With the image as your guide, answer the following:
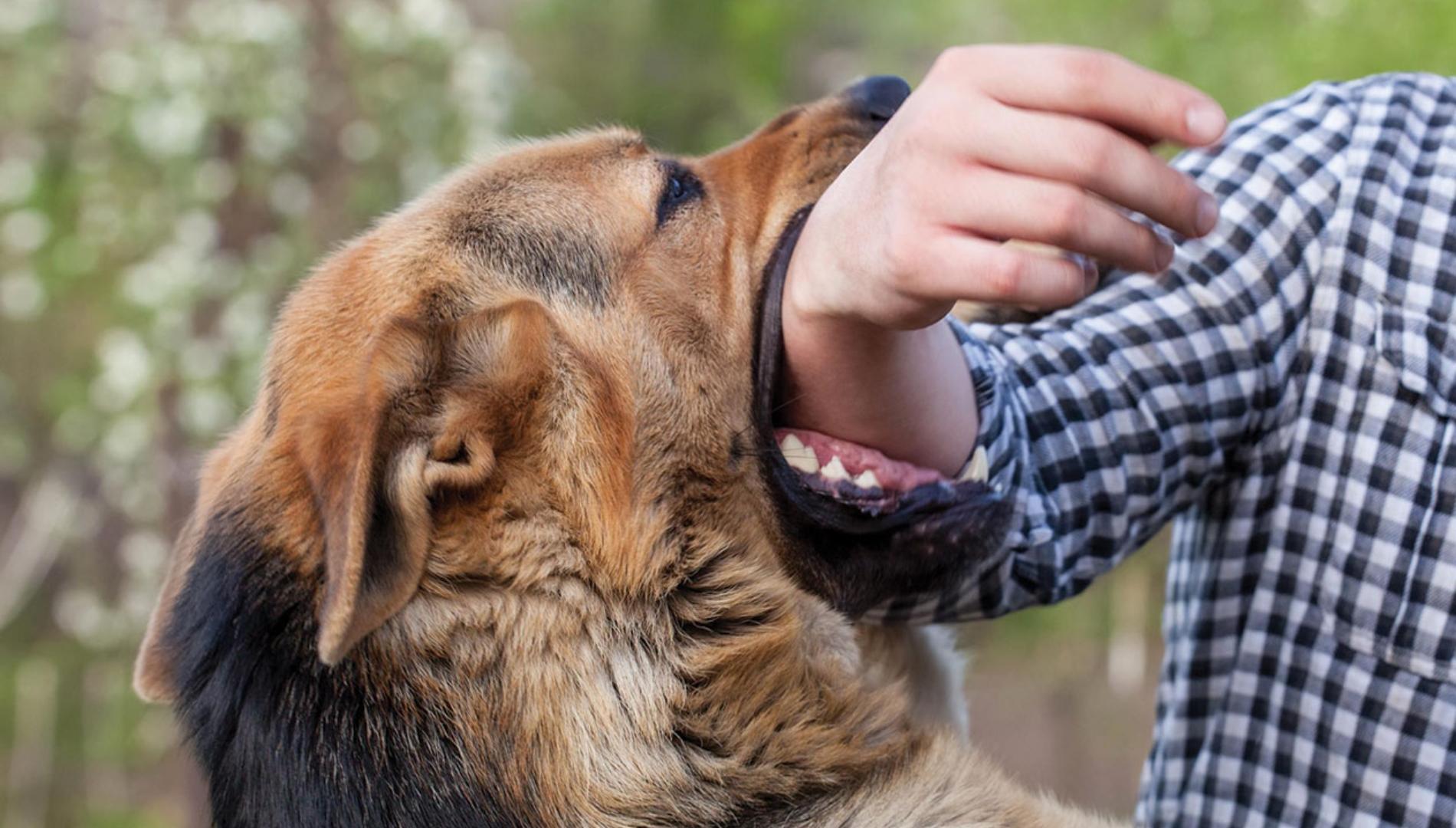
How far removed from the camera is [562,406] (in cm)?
210

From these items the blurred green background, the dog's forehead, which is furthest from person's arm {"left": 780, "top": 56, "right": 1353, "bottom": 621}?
the blurred green background

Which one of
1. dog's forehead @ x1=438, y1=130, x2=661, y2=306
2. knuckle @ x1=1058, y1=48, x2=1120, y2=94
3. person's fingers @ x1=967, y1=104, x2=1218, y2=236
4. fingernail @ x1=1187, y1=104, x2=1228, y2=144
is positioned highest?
knuckle @ x1=1058, y1=48, x2=1120, y2=94

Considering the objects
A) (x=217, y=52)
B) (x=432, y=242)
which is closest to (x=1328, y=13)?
(x=432, y=242)

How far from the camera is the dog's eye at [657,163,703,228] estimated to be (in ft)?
7.91

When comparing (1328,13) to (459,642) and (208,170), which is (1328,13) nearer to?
(459,642)

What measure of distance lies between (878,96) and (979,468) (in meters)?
0.81

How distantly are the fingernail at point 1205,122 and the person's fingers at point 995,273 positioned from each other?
21 centimetres

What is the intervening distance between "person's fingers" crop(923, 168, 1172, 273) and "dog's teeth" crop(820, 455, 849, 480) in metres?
0.76

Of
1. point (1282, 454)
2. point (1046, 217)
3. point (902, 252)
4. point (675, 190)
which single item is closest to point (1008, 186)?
point (1046, 217)

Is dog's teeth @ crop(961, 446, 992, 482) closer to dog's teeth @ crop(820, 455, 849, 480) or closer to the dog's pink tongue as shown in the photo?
the dog's pink tongue

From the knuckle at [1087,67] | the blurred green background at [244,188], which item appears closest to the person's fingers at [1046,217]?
the knuckle at [1087,67]

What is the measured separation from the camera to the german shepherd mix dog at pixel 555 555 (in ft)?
6.34

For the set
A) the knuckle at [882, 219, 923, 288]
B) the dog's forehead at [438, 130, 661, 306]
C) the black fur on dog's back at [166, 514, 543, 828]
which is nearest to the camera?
the knuckle at [882, 219, 923, 288]

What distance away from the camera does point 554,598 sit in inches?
79.4
